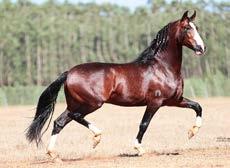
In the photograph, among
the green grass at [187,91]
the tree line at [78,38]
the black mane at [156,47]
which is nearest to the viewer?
the black mane at [156,47]

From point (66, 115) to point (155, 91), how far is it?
1.85 m

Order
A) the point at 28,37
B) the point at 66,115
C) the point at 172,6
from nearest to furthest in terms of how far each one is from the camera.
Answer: the point at 66,115
the point at 28,37
the point at 172,6

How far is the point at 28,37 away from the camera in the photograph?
7406 cm

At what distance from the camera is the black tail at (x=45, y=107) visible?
41.7 feet

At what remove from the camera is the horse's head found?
1282 cm

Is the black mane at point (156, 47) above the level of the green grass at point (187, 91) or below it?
above

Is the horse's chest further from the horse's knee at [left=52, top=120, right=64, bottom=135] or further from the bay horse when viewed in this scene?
the horse's knee at [left=52, top=120, right=64, bottom=135]

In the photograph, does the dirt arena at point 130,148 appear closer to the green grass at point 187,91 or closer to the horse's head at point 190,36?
the horse's head at point 190,36

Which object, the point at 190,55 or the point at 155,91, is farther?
the point at 190,55

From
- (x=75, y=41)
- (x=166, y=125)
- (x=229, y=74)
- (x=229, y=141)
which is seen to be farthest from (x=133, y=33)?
(x=229, y=141)

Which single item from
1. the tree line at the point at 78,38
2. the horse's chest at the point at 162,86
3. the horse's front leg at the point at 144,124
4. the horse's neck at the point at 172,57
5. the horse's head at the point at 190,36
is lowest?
the horse's front leg at the point at 144,124

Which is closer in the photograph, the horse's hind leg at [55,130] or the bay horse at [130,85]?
the horse's hind leg at [55,130]

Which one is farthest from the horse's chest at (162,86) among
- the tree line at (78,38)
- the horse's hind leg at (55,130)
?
the tree line at (78,38)

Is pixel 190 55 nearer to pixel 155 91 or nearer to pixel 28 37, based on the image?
pixel 28 37
